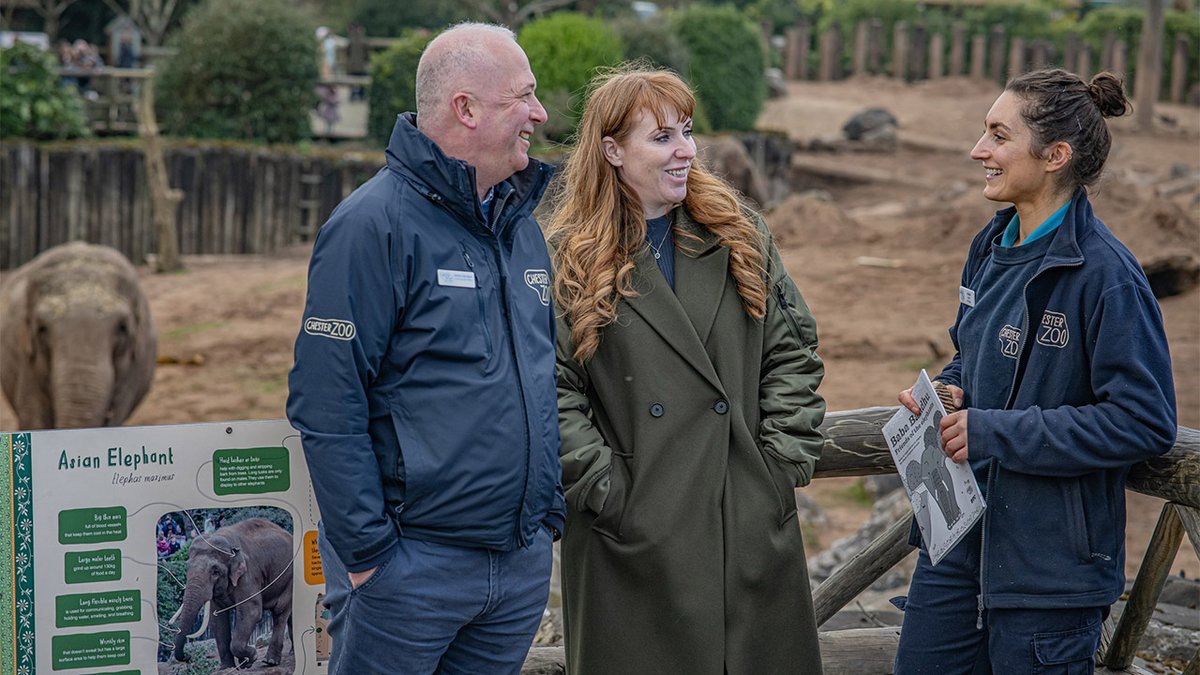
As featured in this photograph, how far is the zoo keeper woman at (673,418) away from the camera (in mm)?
3123

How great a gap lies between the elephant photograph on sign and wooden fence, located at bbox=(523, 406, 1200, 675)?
952 mm

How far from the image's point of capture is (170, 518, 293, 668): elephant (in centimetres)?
317

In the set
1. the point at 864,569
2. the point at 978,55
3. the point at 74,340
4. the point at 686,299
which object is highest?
the point at 978,55

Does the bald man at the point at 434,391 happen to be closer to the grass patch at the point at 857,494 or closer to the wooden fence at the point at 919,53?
the grass patch at the point at 857,494

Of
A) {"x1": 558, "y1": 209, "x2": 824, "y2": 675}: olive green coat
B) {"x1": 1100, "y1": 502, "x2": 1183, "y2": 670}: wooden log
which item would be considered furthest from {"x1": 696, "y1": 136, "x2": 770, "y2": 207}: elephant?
{"x1": 558, "y1": 209, "x2": 824, "y2": 675}: olive green coat

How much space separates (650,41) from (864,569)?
19560 mm

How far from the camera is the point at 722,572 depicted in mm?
3148

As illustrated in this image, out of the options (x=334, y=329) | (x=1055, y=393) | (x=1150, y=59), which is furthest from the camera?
(x=1150, y=59)

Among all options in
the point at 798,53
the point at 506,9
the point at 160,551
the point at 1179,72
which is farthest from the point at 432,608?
the point at 798,53

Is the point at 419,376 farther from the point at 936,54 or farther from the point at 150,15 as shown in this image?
the point at 936,54

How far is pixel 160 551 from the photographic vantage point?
3146mm

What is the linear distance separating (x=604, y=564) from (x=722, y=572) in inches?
10.5

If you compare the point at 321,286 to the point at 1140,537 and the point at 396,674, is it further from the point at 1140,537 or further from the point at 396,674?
the point at 1140,537

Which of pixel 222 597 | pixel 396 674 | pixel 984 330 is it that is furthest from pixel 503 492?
pixel 984 330
